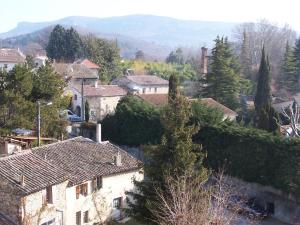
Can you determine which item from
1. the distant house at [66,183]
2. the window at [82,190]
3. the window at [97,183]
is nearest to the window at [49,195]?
the distant house at [66,183]

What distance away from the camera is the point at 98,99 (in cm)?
4962

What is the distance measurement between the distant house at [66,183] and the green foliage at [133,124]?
8.41 m

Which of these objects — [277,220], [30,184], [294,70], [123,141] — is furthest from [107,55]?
[30,184]

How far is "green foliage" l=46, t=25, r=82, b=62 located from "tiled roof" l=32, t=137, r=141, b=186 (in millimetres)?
52447

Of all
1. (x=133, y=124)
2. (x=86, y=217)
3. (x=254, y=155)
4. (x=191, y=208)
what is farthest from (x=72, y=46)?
(x=191, y=208)

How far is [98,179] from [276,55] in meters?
68.4

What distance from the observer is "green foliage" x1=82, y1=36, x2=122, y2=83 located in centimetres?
7288

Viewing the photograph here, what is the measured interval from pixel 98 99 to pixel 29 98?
16.5m

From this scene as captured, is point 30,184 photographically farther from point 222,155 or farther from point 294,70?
point 294,70

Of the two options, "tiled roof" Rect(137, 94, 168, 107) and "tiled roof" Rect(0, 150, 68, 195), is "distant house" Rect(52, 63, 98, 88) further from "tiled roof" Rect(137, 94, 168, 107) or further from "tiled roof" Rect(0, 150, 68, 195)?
"tiled roof" Rect(0, 150, 68, 195)

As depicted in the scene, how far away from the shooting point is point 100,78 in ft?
228

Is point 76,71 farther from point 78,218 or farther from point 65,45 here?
point 78,218

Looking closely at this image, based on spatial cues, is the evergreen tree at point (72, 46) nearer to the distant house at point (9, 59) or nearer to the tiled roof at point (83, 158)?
the distant house at point (9, 59)

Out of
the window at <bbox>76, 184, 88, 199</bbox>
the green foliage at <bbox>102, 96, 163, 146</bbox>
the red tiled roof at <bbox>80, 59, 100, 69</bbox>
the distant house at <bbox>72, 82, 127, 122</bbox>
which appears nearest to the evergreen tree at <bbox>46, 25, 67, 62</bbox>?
the red tiled roof at <bbox>80, 59, 100, 69</bbox>
